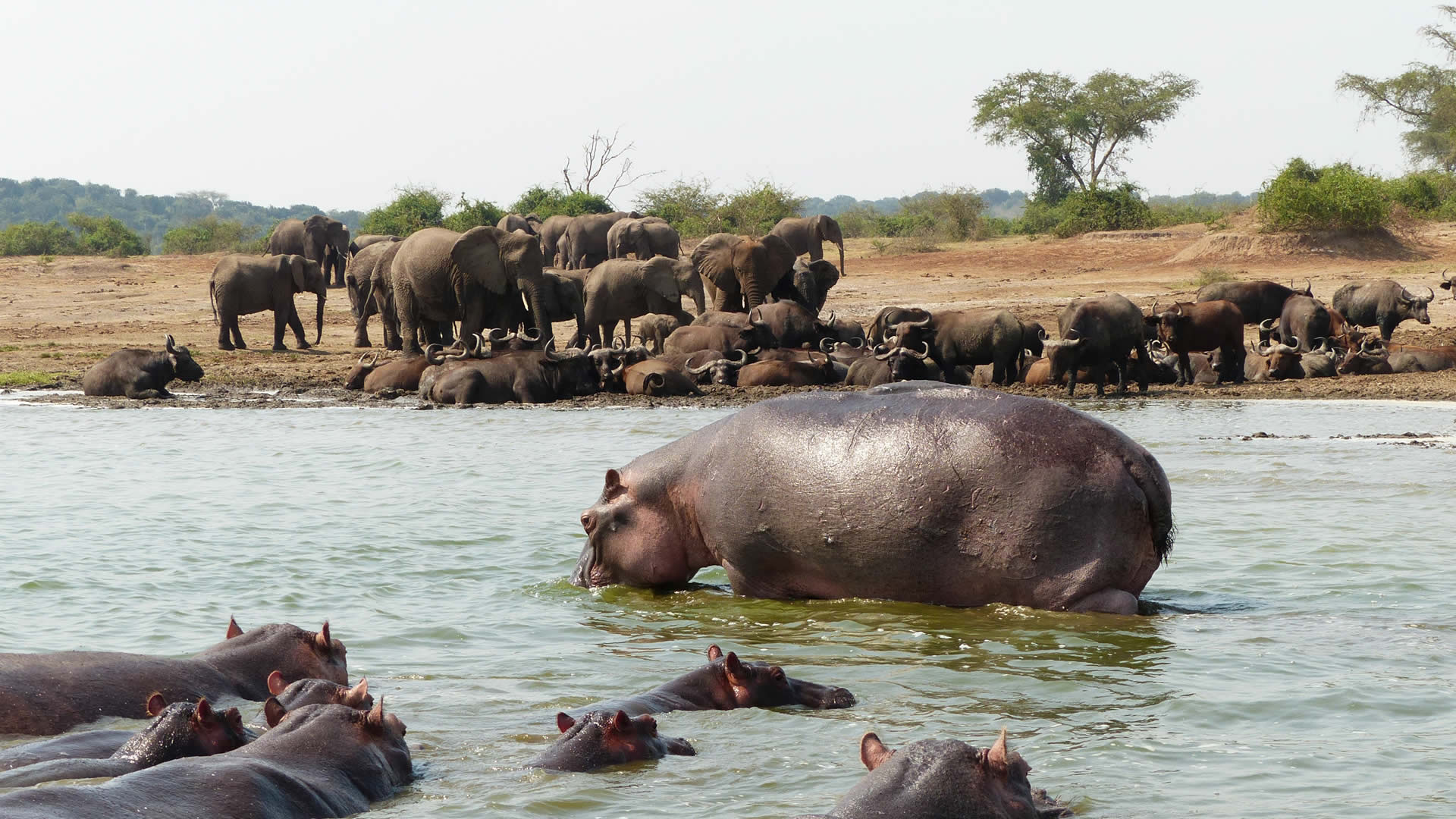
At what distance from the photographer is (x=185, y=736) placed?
4.83m

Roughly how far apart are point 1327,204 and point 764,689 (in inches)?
1211

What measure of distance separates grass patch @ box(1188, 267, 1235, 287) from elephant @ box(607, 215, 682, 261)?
10693 mm

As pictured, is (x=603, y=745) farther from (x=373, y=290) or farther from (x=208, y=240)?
(x=208, y=240)

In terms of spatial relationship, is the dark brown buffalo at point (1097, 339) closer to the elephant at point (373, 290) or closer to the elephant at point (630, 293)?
the elephant at point (630, 293)

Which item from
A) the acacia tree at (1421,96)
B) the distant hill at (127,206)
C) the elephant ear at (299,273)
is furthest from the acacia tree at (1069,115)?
the distant hill at (127,206)

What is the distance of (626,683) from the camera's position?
643cm

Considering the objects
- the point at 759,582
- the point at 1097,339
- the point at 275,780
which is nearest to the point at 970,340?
the point at 1097,339

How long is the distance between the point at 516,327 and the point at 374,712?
18957mm

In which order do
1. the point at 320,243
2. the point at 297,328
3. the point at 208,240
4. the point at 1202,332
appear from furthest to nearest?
the point at 208,240 → the point at 320,243 → the point at 297,328 → the point at 1202,332

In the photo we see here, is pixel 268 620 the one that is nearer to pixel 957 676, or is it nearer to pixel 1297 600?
pixel 957 676

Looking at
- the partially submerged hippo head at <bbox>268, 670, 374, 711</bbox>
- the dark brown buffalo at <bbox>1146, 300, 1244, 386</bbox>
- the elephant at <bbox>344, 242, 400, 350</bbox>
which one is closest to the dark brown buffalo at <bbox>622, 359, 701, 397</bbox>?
the dark brown buffalo at <bbox>1146, 300, 1244, 386</bbox>

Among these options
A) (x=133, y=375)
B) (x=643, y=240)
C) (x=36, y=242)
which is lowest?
(x=133, y=375)

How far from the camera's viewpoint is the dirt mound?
108 feet

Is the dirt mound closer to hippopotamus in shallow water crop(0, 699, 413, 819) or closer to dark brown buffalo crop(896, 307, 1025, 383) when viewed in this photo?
dark brown buffalo crop(896, 307, 1025, 383)
